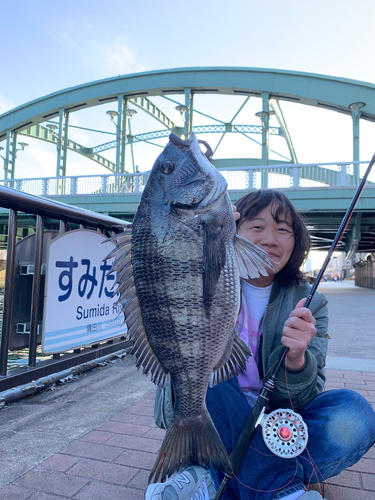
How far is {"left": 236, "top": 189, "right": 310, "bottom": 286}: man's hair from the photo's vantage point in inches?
79.4

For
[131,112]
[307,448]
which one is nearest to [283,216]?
[307,448]

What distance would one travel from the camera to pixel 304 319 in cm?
150

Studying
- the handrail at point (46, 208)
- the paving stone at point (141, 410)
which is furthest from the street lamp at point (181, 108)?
the paving stone at point (141, 410)

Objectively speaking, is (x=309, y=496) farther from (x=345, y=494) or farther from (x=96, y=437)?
(x=96, y=437)

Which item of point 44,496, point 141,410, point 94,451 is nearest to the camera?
point 44,496

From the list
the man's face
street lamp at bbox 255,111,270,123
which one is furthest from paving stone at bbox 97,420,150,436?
street lamp at bbox 255,111,270,123

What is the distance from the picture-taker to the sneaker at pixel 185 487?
1.65m

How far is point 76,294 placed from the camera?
405 cm

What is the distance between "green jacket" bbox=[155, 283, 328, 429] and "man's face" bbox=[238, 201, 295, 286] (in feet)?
0.58

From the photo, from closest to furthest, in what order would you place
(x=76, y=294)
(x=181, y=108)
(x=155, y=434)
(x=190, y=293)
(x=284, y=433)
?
(x=190, y=293), (x=284, y=433), (x=155, y=434), (x=76, y=294), (x=181, y=108)

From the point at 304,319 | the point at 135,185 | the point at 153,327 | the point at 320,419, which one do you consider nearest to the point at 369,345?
the point at 320,419

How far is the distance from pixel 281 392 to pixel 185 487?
63 cm

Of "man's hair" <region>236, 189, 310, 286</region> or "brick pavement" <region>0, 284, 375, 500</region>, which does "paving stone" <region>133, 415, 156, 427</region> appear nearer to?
"brick pavement" <region>0, 284, 375, 500</region>

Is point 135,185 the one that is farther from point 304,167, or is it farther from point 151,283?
point 151,283
